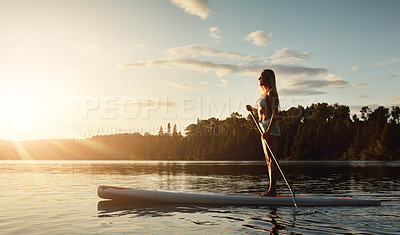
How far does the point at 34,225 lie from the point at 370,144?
11873 cm

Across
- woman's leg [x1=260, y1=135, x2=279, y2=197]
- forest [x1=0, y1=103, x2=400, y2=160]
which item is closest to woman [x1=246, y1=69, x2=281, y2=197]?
woman's leg [x1=260, y1=135, x2=279, y2=197]

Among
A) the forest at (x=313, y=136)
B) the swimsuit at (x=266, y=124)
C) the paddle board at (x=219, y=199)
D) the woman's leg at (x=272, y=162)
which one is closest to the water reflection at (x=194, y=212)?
the paddle board at (x=219, y=199)

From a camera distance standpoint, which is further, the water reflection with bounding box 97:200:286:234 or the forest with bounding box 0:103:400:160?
the forest with bounding box 0:103:400:160

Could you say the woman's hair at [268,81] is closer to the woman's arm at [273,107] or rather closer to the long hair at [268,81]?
the long hair at [268,81]

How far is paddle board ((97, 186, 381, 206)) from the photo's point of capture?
1115 centimetres

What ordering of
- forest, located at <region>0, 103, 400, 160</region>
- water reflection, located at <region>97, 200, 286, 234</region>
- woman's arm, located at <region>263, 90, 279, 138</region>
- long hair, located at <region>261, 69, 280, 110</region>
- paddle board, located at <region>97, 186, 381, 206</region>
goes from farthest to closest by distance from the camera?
forest, located at <region>0, 103, 400, 160</region>
paddle board, located at <region>97, 186, 381, 206</region>
long hair, located at <region>261, 69, 280, 110</region>
woman's arm, located at <region>263, 90, 279, 138</region>
water reflection, located at <region>97, 200, 286, 234</region>

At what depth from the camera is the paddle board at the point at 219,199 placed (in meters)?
11.1

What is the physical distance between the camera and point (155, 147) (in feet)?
621

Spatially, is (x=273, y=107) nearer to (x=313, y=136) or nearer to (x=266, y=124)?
(x=266, y=124)

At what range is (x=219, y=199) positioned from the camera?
456 inches

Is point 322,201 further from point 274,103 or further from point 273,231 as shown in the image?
point 273,231

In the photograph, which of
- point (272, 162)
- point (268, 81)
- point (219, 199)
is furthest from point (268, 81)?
point (219, 199)

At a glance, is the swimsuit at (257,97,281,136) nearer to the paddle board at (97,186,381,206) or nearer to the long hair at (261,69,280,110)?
the long hair at (261,69,280,110)

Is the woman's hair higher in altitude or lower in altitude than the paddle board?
higher
